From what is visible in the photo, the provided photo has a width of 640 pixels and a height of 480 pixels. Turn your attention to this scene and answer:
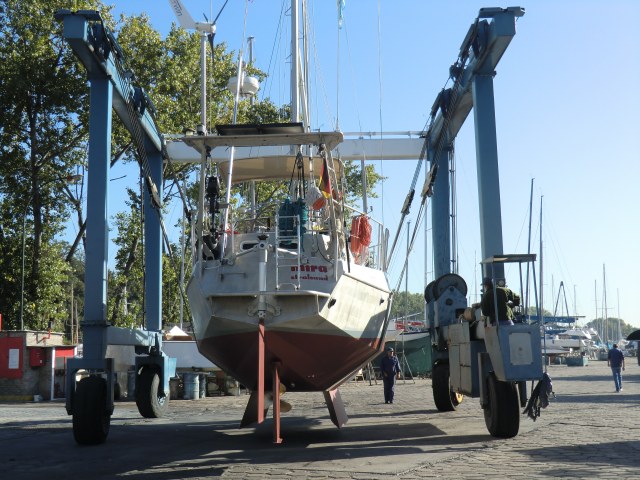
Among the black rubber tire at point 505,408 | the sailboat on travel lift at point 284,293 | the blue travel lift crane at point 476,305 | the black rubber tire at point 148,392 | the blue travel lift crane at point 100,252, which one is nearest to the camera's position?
the sailboat on travel lift at point 284,293

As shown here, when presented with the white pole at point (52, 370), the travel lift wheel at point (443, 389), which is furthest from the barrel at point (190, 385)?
the travel lift wheel at point (443, 389)

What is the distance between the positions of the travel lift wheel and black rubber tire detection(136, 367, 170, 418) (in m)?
5.79

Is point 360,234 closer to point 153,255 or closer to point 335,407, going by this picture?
point 335,407

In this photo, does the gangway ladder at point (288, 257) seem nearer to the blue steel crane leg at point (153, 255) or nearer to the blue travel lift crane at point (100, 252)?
the blue travel lift crane at point (100, 252)

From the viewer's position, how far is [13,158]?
33438 mm

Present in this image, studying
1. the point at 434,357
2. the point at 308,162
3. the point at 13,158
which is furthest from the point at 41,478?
the point at 13,158

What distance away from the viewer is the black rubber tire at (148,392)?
1681 cm

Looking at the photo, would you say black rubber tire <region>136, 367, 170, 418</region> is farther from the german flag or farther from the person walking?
the person walking

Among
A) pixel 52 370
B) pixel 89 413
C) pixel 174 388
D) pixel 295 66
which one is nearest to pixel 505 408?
pixel 89 413

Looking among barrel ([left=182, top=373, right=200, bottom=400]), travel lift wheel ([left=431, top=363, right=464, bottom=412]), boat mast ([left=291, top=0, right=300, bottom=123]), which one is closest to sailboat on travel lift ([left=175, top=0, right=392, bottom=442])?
travel lift wheel ([left=431, top=363, right=464, bottom=412])

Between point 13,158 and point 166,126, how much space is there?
6352 millimetres

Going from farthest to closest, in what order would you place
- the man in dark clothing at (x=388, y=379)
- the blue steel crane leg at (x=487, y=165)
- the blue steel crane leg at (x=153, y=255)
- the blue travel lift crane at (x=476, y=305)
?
the man in dark clothing at (x=388, y=379) → the blue steel crane leg at (x=153, y=255) → the blue steel crane leg at (x=487, y=165) → the blue travel lift crane at (x=476, y=305)

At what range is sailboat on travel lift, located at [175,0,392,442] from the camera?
11250 mm

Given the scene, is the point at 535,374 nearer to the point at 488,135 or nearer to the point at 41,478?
the point at 488,135
